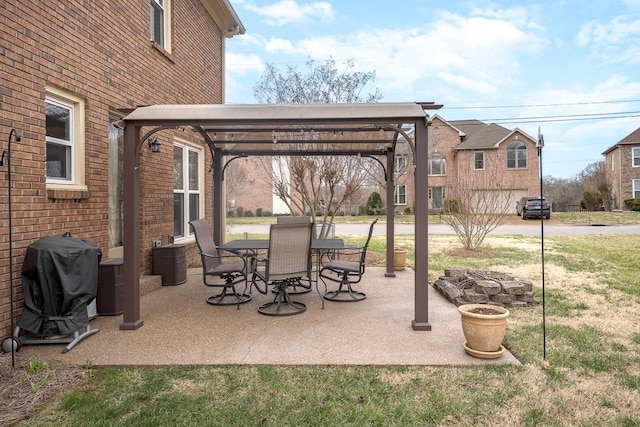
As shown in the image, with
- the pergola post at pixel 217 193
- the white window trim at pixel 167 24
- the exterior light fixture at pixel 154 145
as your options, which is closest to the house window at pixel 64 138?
the exterior light fixture at pixel 154 145

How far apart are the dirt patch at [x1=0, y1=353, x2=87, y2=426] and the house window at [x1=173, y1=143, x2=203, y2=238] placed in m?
4.72

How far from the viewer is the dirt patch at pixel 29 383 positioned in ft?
9.96

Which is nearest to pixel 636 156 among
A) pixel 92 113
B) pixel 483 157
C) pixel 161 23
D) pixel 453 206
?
pixel 483 157

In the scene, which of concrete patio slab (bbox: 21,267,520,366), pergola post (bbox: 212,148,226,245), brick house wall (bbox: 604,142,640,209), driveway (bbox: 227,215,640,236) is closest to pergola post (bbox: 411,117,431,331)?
concrete patio slab (bbox: 21,267,520,366)

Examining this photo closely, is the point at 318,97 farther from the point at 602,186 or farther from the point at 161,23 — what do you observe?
the point at 602,186

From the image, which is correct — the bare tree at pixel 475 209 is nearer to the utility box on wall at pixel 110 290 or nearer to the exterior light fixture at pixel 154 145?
the exterior light fixture at pixel 154 145

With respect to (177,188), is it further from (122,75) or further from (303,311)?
(303,311)

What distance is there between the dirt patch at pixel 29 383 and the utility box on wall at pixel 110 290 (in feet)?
4.62

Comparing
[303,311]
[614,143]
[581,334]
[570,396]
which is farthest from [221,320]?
[614,143]

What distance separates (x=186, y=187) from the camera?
876 cm

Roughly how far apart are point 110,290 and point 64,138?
1.89 m

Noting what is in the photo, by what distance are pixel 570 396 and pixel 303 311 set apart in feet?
10.1

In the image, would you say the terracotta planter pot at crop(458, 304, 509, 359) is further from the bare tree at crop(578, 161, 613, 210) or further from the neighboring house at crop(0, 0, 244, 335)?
the bare tree at crop(578, 161, 613, 210)

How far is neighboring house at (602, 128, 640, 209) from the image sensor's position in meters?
32.8
